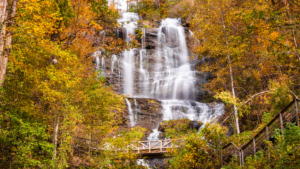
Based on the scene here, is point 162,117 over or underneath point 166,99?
underneath

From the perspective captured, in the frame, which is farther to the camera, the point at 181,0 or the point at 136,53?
the point at 181,0

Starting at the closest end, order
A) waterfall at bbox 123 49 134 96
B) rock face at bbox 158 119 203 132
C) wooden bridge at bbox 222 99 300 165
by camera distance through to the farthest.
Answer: wooden bridge at bbox 222 99 300 165, rock face at bbox 158 119 203 132, waterfall at bbox 123 49 134 96

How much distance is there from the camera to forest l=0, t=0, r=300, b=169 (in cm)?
668

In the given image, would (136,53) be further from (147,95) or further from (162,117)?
(162,117)

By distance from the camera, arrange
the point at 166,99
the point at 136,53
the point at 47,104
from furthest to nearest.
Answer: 1. the point at 136,53
2. the point at 166,99
3. the point at 47,104

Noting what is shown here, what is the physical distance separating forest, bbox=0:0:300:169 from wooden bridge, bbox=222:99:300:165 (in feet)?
0.24

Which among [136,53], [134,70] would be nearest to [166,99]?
[134,70]

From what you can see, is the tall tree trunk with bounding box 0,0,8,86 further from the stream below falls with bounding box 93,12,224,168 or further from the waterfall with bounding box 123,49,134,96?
the waterfall with bounding box 123,49,134,96

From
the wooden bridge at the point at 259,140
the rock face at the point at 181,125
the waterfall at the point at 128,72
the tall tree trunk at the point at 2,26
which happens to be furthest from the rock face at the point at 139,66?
the tall tree trunk at the point at 2,26

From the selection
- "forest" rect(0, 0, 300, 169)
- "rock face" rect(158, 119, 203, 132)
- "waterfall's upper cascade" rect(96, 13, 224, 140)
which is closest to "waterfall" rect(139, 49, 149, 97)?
"waterfall's upper cascade" rect(96, 13, 224, 140)

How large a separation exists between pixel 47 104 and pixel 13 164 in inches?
118

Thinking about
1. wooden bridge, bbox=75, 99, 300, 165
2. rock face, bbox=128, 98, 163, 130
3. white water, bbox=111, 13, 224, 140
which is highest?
white water, bbox=111, 13, 224, 140

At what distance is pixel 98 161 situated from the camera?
12102 millimetres

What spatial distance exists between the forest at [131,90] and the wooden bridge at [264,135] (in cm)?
7
